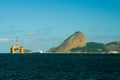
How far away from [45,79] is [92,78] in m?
10.1

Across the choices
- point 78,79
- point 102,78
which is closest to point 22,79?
point 78,79

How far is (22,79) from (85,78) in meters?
13.5

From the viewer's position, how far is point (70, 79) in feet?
240

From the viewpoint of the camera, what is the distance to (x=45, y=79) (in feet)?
241

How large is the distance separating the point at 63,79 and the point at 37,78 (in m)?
6.16

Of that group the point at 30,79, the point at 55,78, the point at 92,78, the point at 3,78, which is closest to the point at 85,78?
the point at 92,78

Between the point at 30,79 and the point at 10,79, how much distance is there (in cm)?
423

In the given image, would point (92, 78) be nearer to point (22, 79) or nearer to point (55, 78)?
point (55, 78)

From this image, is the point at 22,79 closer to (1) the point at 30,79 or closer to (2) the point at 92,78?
(1) the point at 30,79

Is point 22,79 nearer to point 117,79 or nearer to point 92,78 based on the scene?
point 92,78

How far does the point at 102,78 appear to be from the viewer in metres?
74.9

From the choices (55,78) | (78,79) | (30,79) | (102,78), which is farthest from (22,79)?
(102,78)

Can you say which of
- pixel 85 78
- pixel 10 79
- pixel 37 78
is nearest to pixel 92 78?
pixel 85 78

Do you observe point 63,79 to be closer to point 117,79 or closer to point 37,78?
point 37,78
